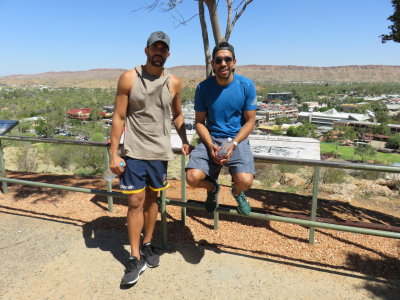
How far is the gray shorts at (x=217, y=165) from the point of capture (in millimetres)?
2568

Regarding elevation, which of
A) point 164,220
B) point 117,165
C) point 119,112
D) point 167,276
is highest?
point 119,112

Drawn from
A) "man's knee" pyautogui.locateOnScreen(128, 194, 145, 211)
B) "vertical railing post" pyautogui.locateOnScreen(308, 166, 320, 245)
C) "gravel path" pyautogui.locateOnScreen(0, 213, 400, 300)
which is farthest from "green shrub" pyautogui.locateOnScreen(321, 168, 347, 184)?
"man's knee" pyautogui.locateOnScreen(128, 194, 145, 211)

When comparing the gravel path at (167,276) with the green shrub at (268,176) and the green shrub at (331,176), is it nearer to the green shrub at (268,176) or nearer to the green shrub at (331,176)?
the green shrub at (268,176)

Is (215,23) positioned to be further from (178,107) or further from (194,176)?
(194,176)

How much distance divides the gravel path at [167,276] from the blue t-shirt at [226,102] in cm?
116

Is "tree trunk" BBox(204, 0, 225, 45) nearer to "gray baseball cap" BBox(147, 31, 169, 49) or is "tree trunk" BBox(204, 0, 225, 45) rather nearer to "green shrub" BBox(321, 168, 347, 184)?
"gray baseball cap" BBox(147, 31, 169, 49)

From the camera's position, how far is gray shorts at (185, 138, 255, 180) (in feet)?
8.43

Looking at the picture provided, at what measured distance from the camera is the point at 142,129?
8.38 feet

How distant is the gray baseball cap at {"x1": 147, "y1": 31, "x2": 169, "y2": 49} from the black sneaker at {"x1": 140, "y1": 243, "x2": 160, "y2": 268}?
1.68 meters

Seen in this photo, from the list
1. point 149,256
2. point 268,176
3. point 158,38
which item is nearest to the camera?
point 158,38

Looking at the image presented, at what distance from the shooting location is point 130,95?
2.50 m

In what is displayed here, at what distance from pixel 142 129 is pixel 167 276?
1.22 m

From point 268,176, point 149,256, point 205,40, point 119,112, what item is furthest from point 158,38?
point 268,176

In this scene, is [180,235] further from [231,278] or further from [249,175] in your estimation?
A: [249,175]
